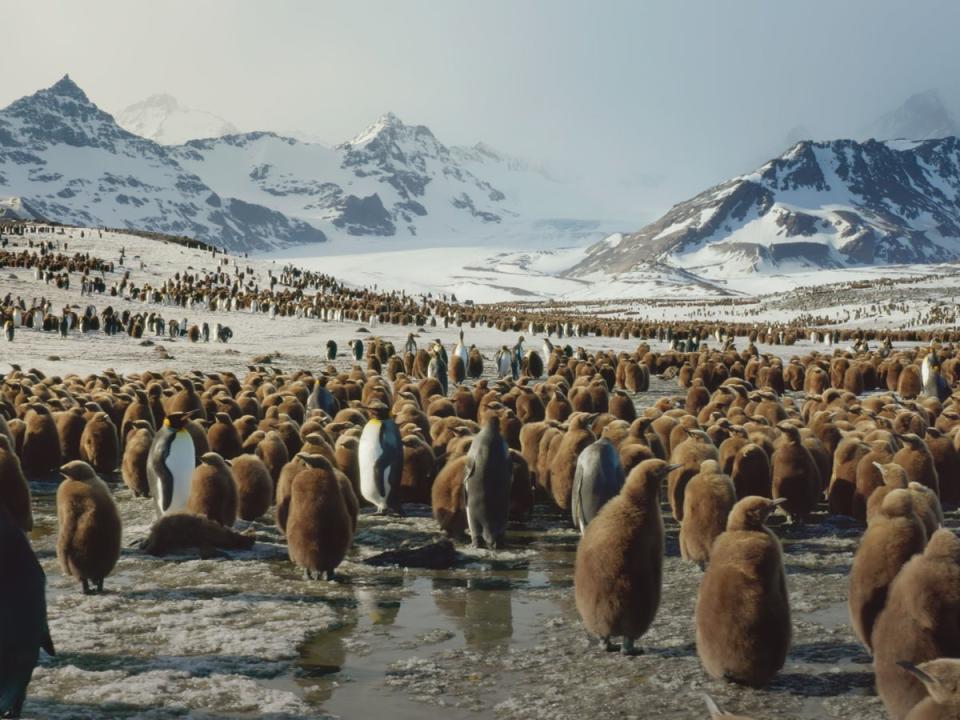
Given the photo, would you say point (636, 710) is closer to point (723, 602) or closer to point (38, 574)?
point (723, 602)

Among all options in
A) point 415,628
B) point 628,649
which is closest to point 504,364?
point 415,628

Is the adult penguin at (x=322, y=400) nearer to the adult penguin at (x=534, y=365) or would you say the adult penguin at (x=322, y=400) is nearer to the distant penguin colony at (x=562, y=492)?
the distant penguin colony at (x=562, y=492)

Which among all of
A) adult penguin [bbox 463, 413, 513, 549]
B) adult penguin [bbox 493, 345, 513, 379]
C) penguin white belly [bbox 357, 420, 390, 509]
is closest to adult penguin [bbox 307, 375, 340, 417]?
penguin white belly [bbox 357, 420, 390, 509]

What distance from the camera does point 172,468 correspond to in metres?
9.57

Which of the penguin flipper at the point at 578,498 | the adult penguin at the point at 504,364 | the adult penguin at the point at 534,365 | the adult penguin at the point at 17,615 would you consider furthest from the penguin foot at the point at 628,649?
the adult penguin at the point at 504,364

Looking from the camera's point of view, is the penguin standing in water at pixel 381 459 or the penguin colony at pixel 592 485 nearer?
the penguin colony at pixel 592 485

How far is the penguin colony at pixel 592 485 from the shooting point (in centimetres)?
520

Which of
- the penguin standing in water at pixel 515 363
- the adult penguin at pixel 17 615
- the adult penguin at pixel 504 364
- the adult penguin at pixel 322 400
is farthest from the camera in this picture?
the penguin standing in water at pixel 515 363

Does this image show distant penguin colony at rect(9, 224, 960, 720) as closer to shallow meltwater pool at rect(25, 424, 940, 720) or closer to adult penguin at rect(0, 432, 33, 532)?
adult penguin at rect(0, 432, 33, 532)

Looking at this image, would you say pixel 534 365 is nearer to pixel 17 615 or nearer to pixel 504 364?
pixel 504 364

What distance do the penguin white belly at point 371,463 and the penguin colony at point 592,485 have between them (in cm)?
2

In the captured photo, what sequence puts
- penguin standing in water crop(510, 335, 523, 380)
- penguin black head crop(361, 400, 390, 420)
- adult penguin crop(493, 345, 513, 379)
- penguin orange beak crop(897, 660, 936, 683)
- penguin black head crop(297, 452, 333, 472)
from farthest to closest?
penguin standing in water crop(510, 335, 523, 380)
adult penguin crop(493, 345, 513, 379)
penguin black head crop(361, 400, 390, 420)
penguin black head crop(297, 452, 333, 472)
penguin orange beak crop(897, 660, 936, 683)

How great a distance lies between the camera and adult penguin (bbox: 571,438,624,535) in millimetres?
8680

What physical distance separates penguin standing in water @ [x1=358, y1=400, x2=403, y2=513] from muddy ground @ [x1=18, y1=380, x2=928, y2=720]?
1546mm
